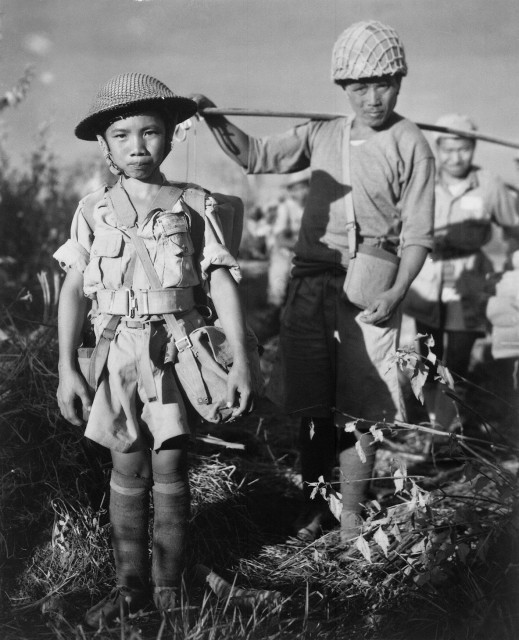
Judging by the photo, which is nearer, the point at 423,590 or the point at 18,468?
the point at 423,590

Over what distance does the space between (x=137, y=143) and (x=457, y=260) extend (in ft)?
9.76

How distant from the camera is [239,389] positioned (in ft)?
8.99

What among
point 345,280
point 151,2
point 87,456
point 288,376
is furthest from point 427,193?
point 87,456

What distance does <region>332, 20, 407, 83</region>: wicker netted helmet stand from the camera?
10.8ft

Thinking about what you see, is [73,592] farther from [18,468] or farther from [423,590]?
[423,590]

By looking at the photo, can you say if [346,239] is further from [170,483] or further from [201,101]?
[170,483]

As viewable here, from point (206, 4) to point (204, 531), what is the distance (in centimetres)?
215

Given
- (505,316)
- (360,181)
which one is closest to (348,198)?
(360,181)

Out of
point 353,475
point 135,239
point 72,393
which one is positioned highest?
point 135,239

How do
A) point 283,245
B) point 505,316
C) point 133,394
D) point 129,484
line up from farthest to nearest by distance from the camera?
point 283,245, point 505,316, point 129,484, point 133,394

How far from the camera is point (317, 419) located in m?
3.69

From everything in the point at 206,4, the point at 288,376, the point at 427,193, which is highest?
the point at 206,4

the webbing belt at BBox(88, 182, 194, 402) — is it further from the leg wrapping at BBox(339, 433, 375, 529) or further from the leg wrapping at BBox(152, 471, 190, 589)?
the leg wrapping at BBox(339, 433, 375, 529)

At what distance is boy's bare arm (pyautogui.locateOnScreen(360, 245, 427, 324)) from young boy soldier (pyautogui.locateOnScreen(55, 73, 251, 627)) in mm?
759
